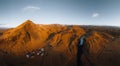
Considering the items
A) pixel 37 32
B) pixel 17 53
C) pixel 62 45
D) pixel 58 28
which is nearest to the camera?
pixel 17 53

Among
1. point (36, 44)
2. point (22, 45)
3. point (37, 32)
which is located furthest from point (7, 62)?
point (37, 32)

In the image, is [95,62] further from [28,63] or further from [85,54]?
[28,63]

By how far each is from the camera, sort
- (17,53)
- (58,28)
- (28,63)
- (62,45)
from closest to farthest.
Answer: (28,63)
(17,53)
(62,45)
(58,28)

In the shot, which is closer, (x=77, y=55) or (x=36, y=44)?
(x=77, y=55)

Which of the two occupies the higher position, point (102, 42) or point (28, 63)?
point (102, 42)

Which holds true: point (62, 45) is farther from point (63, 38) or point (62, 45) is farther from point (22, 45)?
point (22, 45)

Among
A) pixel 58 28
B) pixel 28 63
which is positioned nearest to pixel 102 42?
pixel 58 28

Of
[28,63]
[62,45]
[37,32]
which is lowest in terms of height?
A: [28,63]
